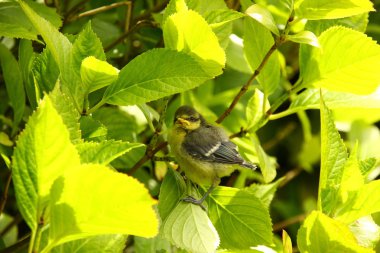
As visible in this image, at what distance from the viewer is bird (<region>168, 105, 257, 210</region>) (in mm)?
1727

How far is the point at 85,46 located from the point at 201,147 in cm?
80

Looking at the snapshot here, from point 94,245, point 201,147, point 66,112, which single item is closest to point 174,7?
point 66,112

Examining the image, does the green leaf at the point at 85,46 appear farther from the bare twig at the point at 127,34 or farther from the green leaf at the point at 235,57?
the green leaf at the point at 235,57

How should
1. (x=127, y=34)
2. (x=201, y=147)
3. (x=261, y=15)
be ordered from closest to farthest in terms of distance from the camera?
(x=261, y=15), (x=127, y=34), (x=201, y=147)

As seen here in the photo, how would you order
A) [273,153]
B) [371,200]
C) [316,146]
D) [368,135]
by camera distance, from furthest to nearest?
[273,153] < [316,146] < [368,135] < [371,200]

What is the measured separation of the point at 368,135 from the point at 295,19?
2.80 feet

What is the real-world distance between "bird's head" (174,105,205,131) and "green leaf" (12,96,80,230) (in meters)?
0.90

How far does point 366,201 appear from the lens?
47.9 inches

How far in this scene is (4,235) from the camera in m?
1.86

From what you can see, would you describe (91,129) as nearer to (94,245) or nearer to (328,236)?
(94,245)

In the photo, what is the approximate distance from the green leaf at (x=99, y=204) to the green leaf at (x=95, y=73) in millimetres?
336

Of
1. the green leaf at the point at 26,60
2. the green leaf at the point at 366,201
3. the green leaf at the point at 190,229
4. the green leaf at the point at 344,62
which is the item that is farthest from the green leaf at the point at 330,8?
the green leaf at the point at 26,60

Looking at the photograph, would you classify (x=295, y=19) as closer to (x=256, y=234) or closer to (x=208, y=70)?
(x=208, y=70)

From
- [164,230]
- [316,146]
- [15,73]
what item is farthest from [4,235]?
[316,146]
